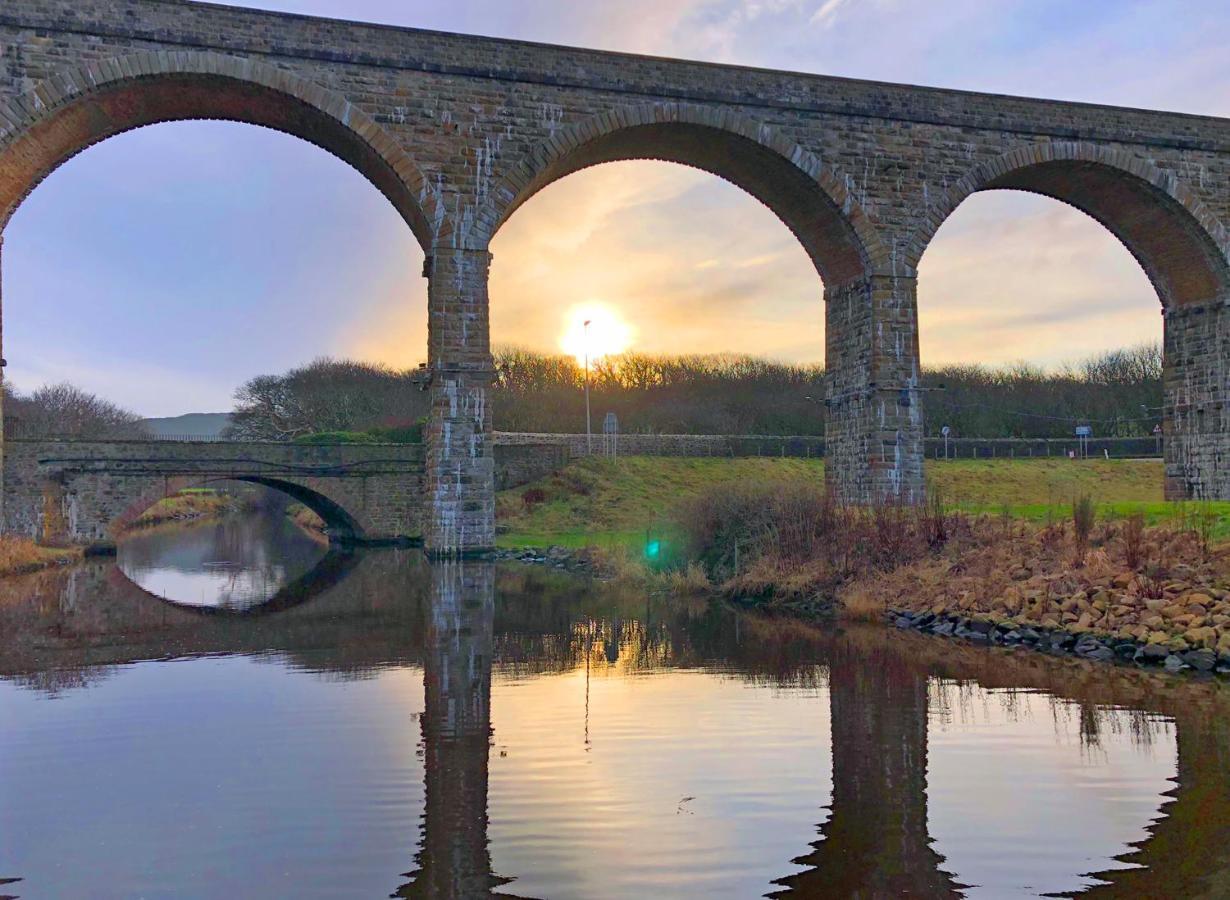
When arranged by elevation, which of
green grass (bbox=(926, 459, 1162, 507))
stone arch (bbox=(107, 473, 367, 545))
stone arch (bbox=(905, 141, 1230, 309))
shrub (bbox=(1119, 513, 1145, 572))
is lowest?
shrub (bbox=(1119, 513, 1145, 572))

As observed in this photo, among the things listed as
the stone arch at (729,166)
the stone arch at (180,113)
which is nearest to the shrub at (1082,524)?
the stone arch at (729,166)

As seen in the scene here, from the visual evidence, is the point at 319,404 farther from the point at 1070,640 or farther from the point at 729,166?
the point at 1070,640

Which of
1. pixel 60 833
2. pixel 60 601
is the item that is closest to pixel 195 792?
pixel 60 833

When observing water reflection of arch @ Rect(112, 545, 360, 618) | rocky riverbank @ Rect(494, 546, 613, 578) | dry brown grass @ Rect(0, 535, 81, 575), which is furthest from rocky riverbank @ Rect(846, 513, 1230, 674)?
dry brown grass @ Rect(0, 535, 81, 575)

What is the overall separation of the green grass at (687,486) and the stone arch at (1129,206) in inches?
251

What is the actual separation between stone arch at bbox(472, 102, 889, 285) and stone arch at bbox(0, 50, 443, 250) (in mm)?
2425

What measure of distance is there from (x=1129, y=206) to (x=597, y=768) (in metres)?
25.9

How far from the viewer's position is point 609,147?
24.8 meters

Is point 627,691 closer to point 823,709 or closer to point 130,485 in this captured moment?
point 823,709

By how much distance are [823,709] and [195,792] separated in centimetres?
488

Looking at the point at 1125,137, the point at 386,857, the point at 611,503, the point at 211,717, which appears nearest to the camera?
the point at 386,857

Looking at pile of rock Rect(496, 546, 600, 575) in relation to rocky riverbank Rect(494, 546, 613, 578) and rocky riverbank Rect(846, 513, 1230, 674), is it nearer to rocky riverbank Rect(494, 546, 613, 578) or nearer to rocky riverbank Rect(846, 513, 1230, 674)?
rocky riverbank Rect(494, 546, 613, 578)

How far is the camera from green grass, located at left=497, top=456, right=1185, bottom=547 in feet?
115

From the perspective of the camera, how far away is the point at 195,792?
6.19m
